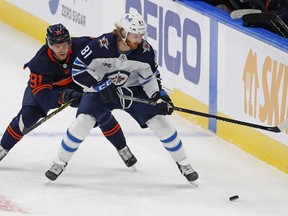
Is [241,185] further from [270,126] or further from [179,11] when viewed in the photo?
[179,11]

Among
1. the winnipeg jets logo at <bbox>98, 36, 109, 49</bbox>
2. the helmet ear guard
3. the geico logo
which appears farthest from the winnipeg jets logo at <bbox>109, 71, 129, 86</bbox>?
the geico logo

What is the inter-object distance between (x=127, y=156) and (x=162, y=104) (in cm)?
67

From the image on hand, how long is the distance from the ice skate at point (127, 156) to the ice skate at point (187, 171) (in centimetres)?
39

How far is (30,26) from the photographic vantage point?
1006 centimetres

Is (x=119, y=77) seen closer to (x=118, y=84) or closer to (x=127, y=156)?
(x=118, y=84)

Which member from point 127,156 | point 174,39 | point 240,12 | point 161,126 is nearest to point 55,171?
point 127,156

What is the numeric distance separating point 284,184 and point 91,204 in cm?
128

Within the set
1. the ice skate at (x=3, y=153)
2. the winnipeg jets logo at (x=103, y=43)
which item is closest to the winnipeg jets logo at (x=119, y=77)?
the winnipeg jets logo at (x=103, y=43)

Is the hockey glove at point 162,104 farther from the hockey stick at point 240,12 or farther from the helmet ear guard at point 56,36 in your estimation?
the hockey stick at point 240,12

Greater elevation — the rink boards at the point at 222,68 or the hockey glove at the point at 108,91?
the hockey glove at the point at 108,91

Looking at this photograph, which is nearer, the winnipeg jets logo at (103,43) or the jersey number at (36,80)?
the winnipeg jets logo at (103,43)

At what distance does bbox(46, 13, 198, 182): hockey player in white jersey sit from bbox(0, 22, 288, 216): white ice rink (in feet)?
0.68

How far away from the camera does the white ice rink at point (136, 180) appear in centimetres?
593

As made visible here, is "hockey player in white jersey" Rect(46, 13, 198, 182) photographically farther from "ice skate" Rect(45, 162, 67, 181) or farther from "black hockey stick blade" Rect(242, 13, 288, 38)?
"black hockey stick blade" Rect(242, 13, 288, 38)
